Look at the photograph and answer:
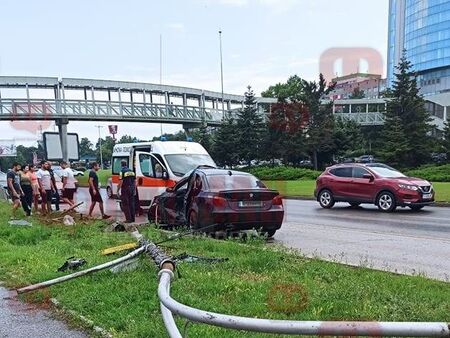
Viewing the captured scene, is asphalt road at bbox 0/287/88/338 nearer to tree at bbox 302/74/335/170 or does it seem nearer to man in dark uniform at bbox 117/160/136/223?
man in dark uniform at bbox 117/160/136/223

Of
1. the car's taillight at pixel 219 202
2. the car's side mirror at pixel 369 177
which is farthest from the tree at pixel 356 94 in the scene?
the car's taillight at pixel 219 202

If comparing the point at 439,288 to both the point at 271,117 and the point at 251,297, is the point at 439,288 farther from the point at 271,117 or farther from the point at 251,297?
the point at 271,117

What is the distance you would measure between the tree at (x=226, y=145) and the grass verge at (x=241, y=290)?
45004 millimetres

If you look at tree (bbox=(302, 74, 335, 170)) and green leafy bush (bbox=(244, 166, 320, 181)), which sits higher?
tree (bbox=(302, 74, 335, 170))

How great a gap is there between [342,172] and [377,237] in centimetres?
788

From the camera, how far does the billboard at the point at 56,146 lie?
24.0 m

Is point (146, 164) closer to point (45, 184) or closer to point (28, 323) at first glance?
point (45, 184)

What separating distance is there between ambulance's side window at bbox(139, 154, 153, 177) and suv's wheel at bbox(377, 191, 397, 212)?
8.06 metres

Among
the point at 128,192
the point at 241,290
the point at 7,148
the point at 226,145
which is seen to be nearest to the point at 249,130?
the point at 226,145

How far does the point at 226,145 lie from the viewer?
54.3 meters

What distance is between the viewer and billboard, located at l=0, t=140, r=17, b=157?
80244 mm

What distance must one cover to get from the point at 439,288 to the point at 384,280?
0.67 metres

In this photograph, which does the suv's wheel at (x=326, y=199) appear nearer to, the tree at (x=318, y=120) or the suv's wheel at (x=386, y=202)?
the suv's wheel at (x=386, y=202)

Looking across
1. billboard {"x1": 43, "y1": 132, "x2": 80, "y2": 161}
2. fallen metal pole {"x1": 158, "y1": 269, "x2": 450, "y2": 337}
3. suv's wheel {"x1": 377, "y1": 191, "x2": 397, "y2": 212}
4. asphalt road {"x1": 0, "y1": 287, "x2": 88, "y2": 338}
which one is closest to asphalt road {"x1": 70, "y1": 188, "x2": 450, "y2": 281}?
suv's wheel {"x1": 377, "y1": 191, "x2": 397, "y2": 212}
